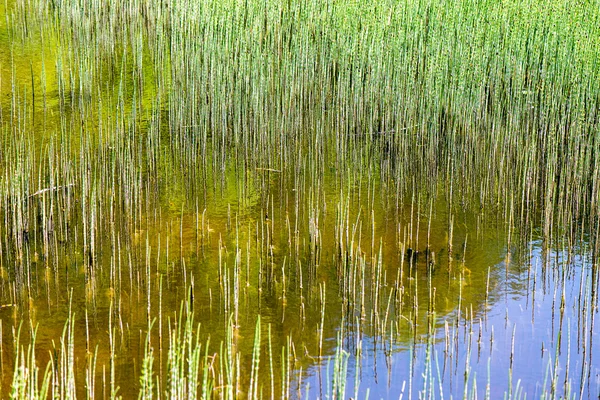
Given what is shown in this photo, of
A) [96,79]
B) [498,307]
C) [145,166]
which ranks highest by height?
[96,79]

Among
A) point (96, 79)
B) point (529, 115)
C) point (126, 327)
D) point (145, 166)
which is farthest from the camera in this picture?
point (96, 79)

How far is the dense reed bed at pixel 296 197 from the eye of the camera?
353 centimetres

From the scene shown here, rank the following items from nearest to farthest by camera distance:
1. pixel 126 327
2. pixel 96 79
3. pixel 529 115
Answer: pixel 126 327 → pixel 529 115 → pixel 96 79

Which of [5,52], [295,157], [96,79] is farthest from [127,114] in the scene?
[5,52]

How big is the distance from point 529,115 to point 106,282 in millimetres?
3548

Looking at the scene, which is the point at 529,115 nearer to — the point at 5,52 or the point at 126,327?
the point at 126,327

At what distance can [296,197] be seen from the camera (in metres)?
5.20

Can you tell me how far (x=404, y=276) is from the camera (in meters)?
4.39

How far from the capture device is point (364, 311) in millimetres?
3930

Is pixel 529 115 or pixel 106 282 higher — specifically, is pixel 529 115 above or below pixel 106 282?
above

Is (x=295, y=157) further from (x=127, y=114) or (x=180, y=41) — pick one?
(x=180, y=41)

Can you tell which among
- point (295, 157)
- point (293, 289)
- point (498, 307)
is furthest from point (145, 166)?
point (498, 307)

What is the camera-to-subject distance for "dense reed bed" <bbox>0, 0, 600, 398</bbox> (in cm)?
353

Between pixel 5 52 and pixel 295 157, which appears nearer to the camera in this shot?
pixel 295 157
